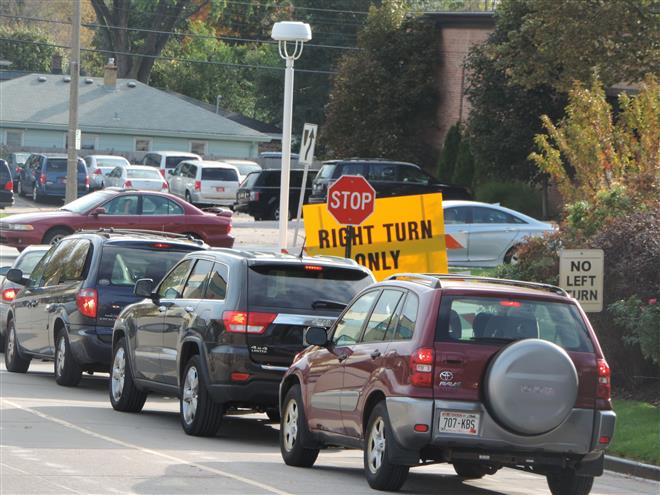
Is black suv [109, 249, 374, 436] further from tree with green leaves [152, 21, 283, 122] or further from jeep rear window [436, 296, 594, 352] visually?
tree with green leaves [152, 21, 283, 122]

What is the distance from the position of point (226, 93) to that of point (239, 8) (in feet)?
20.2

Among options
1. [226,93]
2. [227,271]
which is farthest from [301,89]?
[227,271]

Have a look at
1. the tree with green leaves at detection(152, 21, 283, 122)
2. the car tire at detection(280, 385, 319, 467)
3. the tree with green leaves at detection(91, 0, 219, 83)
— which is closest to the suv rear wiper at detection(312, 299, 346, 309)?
the car tire at detection(280, 385, 319, 467)

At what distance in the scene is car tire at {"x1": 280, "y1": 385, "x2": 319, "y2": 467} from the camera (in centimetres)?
1130

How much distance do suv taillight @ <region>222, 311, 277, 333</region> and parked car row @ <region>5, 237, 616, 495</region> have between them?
1cm

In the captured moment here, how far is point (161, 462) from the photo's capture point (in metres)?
10.9

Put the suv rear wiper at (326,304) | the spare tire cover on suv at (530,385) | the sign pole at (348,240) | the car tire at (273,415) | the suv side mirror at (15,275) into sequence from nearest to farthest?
1. the spare tire cover on suv at (530,385)
2. the suv rear wiper at (326,304)
3. the car tire at (273,415)
4. the suv side mirror at (15,275)
5. the sign pole at (348,240)

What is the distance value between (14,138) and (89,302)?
179ft

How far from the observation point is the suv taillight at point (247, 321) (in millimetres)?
12336

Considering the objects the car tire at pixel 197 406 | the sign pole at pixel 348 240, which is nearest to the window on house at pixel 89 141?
the sign pole at pixel 348 240

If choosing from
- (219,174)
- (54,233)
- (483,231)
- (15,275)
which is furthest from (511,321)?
(219,174)

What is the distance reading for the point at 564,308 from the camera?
9867mm

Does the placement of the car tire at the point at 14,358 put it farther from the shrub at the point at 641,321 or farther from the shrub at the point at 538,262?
the shrub at the point at 641,321

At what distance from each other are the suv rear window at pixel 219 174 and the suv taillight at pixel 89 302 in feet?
120
